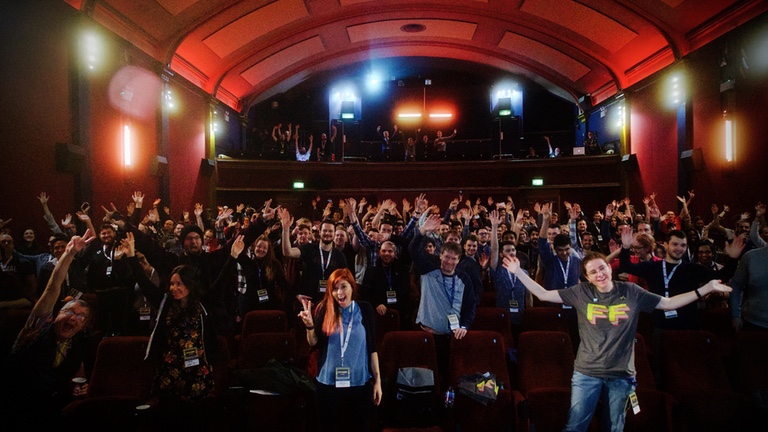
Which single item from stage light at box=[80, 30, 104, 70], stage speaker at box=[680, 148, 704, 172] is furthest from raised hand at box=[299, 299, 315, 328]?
stage speaker at box=[680, 148, 704, 172]

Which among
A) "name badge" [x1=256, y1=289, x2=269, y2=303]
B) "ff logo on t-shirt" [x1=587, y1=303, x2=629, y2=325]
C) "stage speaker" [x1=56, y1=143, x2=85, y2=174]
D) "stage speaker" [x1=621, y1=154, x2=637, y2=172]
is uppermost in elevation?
"stage speaker" [x1=621, y1=154, x2=637, y2=172]

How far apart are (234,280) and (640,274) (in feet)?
12.4

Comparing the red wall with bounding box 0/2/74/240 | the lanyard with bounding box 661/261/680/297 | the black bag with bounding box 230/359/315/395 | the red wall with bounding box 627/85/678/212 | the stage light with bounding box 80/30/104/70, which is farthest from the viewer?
the red wall with bounding box 627/85/678/212

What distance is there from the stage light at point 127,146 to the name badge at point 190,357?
276 inches

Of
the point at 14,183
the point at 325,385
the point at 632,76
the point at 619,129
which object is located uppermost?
the point at 632,76

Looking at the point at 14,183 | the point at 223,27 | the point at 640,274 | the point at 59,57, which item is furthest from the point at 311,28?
the point at 640,274

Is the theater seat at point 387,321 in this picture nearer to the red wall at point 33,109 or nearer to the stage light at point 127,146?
the red wall at point 33,109

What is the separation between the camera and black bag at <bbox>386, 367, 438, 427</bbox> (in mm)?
3172

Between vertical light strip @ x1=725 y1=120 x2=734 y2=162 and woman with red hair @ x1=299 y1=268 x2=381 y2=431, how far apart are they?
A: 8.34 meters

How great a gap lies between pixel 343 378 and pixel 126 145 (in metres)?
7.81

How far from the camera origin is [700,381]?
3.56 metres

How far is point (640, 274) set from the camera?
4.02m

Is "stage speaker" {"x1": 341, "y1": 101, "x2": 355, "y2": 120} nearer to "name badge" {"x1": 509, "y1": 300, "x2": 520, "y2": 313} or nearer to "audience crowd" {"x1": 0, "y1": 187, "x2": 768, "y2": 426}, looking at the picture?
"audience crowd" {"x1": 0, "y1": 187, "x2": 768, "y2": 426}

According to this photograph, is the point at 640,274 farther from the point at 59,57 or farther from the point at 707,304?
the point at 59,57
